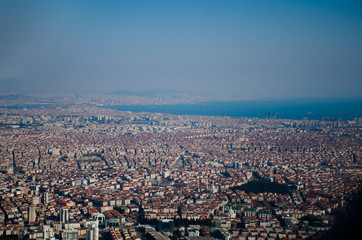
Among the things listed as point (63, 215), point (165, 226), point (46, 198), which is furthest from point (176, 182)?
point (63, 215)

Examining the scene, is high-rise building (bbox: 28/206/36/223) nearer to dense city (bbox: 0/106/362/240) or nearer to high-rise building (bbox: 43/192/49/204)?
dense city (bbox: 0/106/362/240)

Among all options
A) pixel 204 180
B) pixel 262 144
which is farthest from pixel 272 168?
pixel 262 144

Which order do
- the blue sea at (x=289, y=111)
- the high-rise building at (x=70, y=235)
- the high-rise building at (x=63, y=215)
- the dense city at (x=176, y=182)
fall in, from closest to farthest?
the high-rise building at (x=70, y=235), the dense city at (x=176, y=182), the high-rise building at (x=63, y=215), the blue sea at (x=289, y=111)

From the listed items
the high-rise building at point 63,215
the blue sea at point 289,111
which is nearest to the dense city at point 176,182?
the high-rise building at point 63,215

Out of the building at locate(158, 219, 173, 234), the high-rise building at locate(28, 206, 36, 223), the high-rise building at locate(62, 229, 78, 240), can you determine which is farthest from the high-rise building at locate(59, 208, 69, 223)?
the building at locate(158, 219, 173, 234)

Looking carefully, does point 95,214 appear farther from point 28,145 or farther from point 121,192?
point 28,145

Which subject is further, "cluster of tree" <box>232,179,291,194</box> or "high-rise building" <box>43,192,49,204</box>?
"cluster of tree" <box>232,179,291,194</box>

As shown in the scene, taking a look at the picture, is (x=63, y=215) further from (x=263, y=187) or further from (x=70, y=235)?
(x=263, y=187)

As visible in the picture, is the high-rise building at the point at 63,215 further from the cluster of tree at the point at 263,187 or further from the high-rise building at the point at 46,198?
the cluster of tree at the point at 263,187

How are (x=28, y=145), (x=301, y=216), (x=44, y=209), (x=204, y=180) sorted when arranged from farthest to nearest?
(x=28, y=145) < (x=204, y=180) < (x=44, y=209) < (x=301, y=216)
